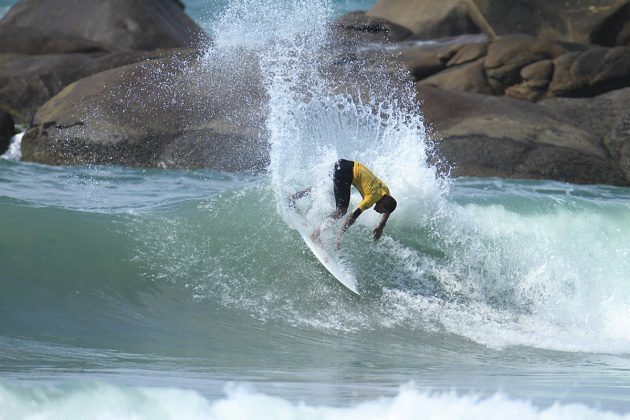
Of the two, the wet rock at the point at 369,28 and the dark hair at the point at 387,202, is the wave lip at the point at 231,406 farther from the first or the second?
the wet rock at the point at 369,28

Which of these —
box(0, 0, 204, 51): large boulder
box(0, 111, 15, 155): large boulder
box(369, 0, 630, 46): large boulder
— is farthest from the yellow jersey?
box(369, 0, 630, 46): large boulder

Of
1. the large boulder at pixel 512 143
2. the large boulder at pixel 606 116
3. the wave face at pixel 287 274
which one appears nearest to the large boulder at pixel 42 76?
the large boulder at pixel 512 143

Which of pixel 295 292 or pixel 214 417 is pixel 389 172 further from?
pixel 214 417

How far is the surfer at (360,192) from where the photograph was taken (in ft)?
28.9

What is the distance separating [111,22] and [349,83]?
8.85 meters

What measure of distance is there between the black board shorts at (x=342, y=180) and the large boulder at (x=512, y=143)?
654cm

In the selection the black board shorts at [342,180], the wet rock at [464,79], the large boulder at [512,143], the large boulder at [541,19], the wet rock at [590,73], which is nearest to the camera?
the black board shorts at [342,180]

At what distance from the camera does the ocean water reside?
5.20 meters

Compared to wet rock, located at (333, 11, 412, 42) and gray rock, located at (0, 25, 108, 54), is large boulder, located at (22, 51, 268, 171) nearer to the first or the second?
gray rock, located at (0, 25, 108, 54)

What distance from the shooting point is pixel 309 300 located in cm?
888

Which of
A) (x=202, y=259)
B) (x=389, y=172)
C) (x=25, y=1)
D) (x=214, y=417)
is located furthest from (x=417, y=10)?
(x=214, y=417)

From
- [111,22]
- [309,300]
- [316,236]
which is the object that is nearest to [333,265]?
[316,236]

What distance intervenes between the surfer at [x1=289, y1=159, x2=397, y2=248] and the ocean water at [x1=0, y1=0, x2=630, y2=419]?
62 centimetres

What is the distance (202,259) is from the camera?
9.40m
